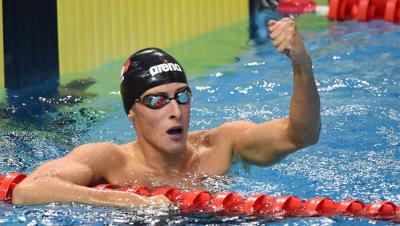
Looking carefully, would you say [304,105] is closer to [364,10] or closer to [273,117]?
[273,117]

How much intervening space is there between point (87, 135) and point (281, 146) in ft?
6.29

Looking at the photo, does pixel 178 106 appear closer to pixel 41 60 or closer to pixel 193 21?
pixel 41 60

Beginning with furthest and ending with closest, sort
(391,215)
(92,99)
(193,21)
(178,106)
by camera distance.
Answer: (193,21) → (92,99) → (178,106) → (391,215)

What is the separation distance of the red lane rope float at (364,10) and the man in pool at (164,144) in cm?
449

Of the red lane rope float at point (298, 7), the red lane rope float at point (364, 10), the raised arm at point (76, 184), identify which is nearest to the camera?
the raised arm at point (76, 184)

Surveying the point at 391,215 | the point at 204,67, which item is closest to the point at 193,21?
the point at 204,67

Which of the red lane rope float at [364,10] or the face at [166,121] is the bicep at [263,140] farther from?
the red lane rope float at [364,10]

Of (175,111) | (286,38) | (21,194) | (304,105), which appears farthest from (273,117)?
(21,194)

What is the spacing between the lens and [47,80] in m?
7.47

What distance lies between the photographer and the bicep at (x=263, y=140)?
14.5 ft

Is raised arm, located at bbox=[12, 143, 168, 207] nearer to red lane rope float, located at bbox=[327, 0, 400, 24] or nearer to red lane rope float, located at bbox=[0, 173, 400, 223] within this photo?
red lane rope float, located at bbox=[0, 173, 400, 223]

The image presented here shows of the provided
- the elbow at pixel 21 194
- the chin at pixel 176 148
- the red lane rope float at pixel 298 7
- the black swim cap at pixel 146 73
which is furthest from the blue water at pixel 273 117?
the red lane rope float at pixel 298 7

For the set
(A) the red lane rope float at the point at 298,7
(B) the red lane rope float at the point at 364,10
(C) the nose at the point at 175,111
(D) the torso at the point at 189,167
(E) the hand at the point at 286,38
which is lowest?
(A) the red lane rope float at the point at 298,7

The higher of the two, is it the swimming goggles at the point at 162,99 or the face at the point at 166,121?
the swimming goggles at the point at 162,99
